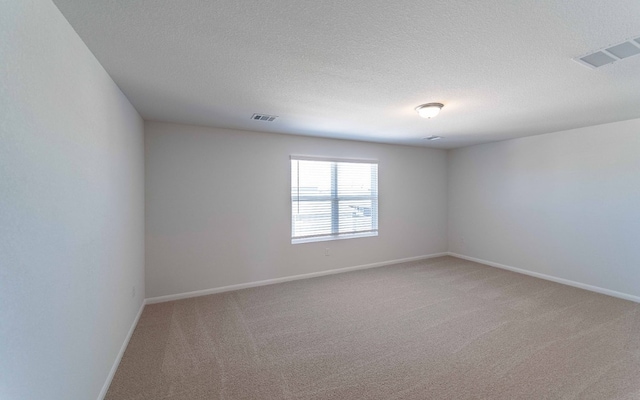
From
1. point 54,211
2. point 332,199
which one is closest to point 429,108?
point 332,199

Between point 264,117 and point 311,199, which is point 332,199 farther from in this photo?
point 264,117

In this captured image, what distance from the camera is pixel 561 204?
4289 millimetres

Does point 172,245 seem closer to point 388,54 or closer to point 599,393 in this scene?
point 388,54

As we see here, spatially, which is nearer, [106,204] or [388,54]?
[388,54]

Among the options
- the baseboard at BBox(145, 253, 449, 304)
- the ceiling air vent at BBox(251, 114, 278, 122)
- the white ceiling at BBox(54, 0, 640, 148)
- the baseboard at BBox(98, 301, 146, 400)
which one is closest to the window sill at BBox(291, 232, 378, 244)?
the baseboard at BBox(145, 253, 449, 304)

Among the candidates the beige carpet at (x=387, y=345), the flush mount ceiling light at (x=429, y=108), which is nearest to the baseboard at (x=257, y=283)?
the beige carpet at (x=387, y=345)

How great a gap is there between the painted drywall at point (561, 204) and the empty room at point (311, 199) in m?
0.03

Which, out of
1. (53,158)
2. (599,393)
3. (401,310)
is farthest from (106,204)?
(599,393)

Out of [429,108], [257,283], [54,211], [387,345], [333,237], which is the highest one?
[429,108]

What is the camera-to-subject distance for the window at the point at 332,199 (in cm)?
448

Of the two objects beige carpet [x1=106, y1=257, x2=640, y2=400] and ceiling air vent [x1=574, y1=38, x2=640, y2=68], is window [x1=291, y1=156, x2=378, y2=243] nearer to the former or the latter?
beige carpet [x1=106, y1=257, x2=640, y2=400]

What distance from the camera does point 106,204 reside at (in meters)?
2.09

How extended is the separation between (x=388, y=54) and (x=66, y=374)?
8.80 feet

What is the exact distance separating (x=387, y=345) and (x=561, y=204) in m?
3.88
